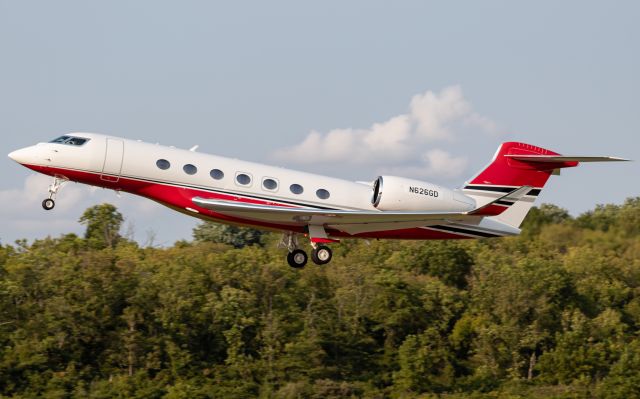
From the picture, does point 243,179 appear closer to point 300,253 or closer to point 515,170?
point 300,253

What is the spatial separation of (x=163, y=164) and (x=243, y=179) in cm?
207

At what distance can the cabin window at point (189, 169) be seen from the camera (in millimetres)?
25797

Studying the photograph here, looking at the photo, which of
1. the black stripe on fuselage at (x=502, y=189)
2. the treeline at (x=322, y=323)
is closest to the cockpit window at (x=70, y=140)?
the black stripe on fuselage at (x=502, y=189)

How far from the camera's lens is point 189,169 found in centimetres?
2581

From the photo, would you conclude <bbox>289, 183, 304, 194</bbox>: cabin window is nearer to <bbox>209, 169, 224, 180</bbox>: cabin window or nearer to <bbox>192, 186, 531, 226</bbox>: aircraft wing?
<bbox>192, 186, 531, 226</bbox>: aircraft wing

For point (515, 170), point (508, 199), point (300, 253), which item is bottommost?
point (300, 253)

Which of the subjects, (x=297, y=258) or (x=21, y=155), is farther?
(x=297, y=258)

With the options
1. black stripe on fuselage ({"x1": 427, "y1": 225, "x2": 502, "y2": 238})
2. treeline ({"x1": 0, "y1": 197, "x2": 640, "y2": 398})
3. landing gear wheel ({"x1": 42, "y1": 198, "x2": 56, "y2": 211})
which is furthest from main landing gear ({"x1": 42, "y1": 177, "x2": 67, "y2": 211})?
treeline ({"x1": 0, "y1": 197, "x2": 640, "y2": 398})

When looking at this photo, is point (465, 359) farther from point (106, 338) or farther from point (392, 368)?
point (106, 338)

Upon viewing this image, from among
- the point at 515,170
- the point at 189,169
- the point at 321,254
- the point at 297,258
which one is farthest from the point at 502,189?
the point at 189,169

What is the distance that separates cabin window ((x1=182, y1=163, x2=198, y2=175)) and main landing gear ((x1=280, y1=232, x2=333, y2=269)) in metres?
3.59

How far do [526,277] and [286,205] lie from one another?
37750 millimetres

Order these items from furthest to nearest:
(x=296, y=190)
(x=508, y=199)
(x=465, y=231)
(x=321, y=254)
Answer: (x=465, y=231) < (x=508, y=199) < (x=321, y=254) < (x=296, y=190)

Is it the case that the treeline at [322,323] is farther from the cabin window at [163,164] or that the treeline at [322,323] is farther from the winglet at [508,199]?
the cabin window at [163,164]
